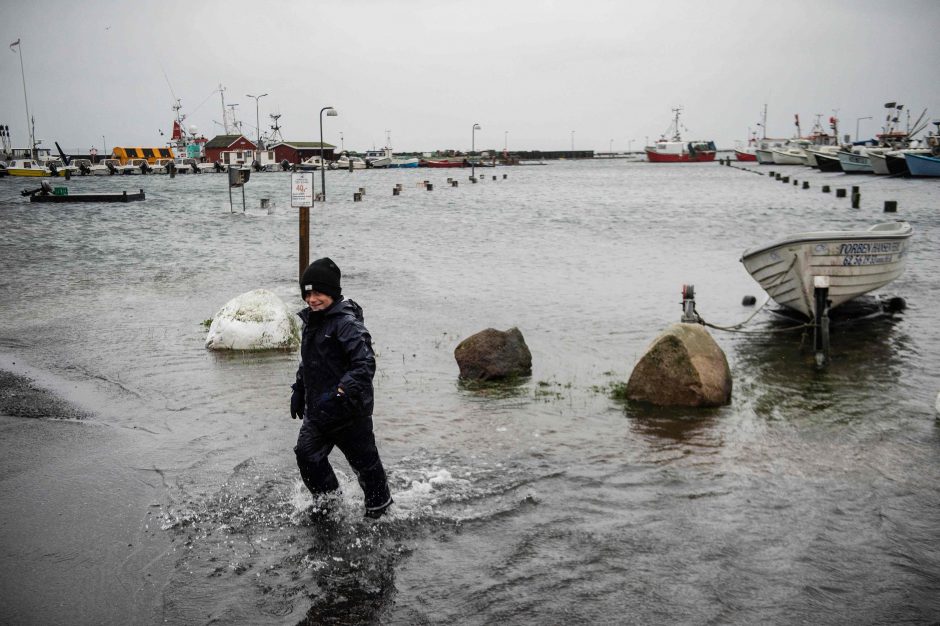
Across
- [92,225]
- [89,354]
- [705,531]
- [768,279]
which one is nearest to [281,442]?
[705,531]

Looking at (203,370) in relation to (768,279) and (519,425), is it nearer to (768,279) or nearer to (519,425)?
(519,425)

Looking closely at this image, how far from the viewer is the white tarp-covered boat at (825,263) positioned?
12.3 m

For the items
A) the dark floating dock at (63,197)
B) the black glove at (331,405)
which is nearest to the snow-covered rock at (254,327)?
the black glove at (331,405)

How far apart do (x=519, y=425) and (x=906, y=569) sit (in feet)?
12.3

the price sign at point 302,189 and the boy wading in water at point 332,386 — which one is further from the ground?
the price sign at point 302,189

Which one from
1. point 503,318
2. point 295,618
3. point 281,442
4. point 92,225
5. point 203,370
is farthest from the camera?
point 92,225

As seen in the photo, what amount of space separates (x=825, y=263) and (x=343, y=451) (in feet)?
32.3

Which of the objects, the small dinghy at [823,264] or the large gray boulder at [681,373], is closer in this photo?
the large gray boulder at [681,373]

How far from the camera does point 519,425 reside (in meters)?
7.96

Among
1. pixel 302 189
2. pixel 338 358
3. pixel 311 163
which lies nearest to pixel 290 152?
pixel 311 163

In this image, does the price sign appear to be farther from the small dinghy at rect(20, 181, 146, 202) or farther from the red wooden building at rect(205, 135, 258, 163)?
the red wooden building at rect(205, 135, 258, 163)

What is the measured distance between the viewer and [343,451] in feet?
17.6

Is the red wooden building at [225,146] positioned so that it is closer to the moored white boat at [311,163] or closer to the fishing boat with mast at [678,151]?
the moored white boat at [311,163]

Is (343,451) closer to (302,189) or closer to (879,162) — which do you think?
(302,189)
